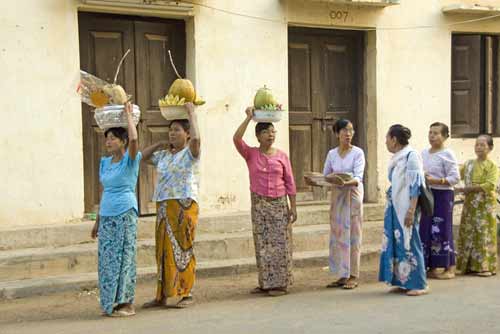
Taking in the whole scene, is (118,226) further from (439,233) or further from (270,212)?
(439,233)

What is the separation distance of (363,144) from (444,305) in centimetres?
433

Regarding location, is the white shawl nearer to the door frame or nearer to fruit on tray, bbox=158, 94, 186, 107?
fruit on tray, bbox=158, 94, 186, 107

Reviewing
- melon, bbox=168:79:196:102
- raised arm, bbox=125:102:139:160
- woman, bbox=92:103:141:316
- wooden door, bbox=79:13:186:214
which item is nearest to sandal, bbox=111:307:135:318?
woman, bbox=92:103:141:316

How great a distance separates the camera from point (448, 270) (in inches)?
311

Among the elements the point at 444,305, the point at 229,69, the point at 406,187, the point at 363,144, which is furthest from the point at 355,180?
the point at 363,144

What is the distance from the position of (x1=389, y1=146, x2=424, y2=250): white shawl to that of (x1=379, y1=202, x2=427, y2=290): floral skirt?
5 centimetres

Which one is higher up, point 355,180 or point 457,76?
point 457,76

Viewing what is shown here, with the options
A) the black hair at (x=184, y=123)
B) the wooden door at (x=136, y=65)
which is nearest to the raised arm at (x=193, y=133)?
the black hair at (x=184, y=123)

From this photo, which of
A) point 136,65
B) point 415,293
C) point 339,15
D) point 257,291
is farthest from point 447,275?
point 136,65

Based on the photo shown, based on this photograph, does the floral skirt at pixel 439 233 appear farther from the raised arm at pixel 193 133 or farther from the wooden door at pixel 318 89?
the raised arm at pixel 193 133

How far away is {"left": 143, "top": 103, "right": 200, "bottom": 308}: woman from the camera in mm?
6371

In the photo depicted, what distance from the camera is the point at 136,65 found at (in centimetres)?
884

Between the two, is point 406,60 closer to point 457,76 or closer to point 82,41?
point 457,76

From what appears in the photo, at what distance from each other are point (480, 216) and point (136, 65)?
416 centimetres
